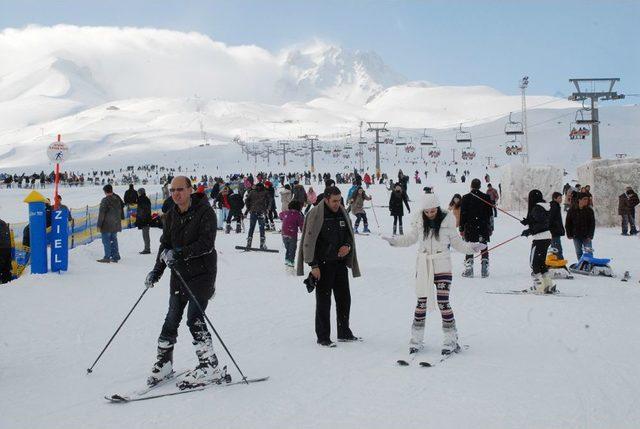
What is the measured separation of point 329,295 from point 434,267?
117cm

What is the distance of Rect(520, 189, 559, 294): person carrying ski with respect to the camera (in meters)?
9.67

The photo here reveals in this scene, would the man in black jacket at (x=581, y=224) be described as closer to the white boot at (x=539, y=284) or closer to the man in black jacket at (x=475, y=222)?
the man in black jacket at (x=475, y=222)

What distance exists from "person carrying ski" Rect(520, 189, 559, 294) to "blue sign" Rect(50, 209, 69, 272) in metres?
7.45

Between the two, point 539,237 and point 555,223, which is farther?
point 555,223

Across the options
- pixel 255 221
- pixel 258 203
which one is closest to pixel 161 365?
pixel 258 203

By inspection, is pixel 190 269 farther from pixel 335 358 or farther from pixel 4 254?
pixel 4 254

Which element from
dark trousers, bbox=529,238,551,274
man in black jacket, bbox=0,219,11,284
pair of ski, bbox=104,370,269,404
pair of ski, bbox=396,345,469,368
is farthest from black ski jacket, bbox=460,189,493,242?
man in black jacket, bbox=0,219,11,284

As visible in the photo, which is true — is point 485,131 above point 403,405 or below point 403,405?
above

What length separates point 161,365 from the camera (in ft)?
17.8

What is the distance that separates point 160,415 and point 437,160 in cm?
9809

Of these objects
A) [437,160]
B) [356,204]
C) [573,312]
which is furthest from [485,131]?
[573,312]

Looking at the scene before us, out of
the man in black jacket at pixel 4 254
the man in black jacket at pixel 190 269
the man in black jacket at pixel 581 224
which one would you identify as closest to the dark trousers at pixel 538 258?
the man in black jacket at pixel 581 224

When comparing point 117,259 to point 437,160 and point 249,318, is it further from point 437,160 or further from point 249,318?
point 437,160

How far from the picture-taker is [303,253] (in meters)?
6.86
